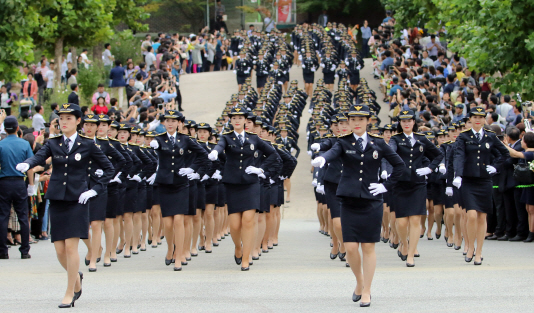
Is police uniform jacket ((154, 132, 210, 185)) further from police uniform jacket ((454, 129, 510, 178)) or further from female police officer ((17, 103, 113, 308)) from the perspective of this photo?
police uniform jacket ((454, 129, 510, 178))

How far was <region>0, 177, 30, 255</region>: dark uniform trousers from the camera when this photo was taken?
472 inches

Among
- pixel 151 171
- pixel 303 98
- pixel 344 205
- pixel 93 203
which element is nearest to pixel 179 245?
pixel 93 203

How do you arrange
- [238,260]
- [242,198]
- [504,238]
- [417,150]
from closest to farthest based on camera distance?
[242,198] < [238,260] < [417,150] < [504,238]

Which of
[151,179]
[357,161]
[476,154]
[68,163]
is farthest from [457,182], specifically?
[68,163]

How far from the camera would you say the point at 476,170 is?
10938 mm

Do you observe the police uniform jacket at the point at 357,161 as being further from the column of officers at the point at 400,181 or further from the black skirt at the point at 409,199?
the black skirt at the point at 409,199

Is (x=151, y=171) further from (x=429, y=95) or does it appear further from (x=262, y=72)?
(x=262, y=72)

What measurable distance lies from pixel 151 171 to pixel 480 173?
5199 millimetres

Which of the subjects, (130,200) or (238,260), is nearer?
(238,260)

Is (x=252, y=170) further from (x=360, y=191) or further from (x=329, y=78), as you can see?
(x=329, y=78)

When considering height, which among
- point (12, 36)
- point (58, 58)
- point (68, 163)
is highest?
point (12, 36)

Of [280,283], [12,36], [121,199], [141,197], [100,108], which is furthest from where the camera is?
[100,108]

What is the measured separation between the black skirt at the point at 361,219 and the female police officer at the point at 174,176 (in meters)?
3.22

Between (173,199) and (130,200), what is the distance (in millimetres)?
1645
